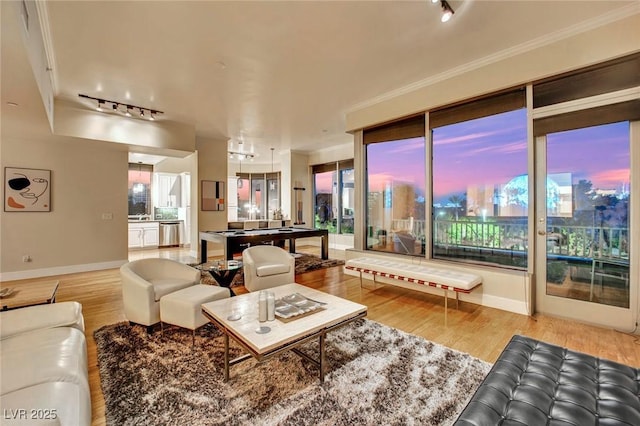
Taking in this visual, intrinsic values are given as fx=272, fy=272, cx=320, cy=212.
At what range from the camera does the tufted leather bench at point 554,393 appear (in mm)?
1151

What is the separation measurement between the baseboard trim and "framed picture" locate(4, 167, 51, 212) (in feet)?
3.78

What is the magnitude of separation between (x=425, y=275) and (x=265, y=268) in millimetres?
2182

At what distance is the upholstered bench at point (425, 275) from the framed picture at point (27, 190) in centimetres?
596

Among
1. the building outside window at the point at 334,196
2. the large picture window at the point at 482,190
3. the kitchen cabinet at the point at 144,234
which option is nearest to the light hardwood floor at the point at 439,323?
the large picture window at the point at 482,190

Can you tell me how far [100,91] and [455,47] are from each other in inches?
204

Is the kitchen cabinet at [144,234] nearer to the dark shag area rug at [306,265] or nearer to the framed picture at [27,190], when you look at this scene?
the framed picture at [27,190]

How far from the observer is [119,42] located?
3074 millimetres

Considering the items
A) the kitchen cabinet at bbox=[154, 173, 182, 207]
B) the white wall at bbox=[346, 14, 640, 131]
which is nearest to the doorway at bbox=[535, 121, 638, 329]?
the white wall at bbox=[346, 14, 640, 131]

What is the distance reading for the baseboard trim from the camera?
4953 millimetres

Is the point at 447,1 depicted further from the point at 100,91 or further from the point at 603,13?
the point at 100,91

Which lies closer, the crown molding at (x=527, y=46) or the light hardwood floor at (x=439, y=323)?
the light hardwood floor at (x=439, y=323)

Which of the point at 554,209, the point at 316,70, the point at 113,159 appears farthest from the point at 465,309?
the point at 113,159

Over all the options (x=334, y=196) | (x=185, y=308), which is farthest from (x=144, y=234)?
(x=185, y=308)

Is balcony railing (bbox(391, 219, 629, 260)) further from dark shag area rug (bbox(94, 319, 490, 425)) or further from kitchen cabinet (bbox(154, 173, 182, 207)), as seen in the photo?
kitchen cabinet (bbox(154, 173, 182, 207))
